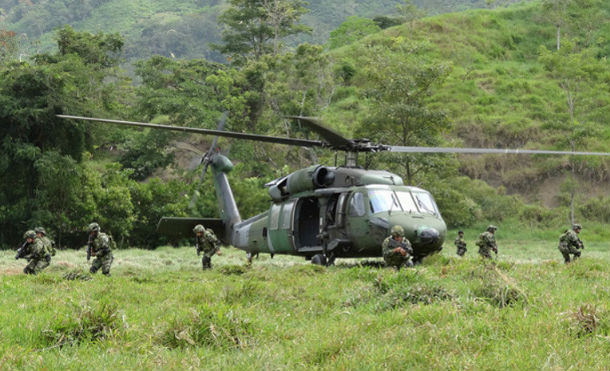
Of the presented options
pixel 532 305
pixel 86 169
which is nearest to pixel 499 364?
pixel 532 305

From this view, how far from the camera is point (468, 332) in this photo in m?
5.06

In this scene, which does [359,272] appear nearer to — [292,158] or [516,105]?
[292,158]

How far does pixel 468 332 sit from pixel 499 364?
2.62 ft

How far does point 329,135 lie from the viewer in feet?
44.1


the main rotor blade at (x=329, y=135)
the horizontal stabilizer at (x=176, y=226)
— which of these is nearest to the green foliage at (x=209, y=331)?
the main rotor blade at (x=329, y=135)

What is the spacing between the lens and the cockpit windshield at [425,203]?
43.7ft

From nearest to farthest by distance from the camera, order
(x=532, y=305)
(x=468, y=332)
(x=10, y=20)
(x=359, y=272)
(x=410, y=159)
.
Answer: (x=468, y=332)
(x=532, y=305)
(x=359, y=272)
(x=410, y=159)
(x=10, y=20)

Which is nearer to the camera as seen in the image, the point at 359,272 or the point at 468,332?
the point at 468,332

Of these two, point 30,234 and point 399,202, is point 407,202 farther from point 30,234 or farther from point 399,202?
point 30,234

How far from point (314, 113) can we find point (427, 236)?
26159 millimetres

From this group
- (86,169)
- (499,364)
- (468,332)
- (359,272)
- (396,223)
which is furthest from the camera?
(86,169)

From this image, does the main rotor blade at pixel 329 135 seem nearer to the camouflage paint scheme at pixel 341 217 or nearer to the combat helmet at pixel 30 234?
the camouflage paint scheme at pixel 341 217

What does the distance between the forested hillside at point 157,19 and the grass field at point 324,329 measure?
93962 millimetres

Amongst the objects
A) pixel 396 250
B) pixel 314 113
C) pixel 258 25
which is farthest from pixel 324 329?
pixel 258 25
